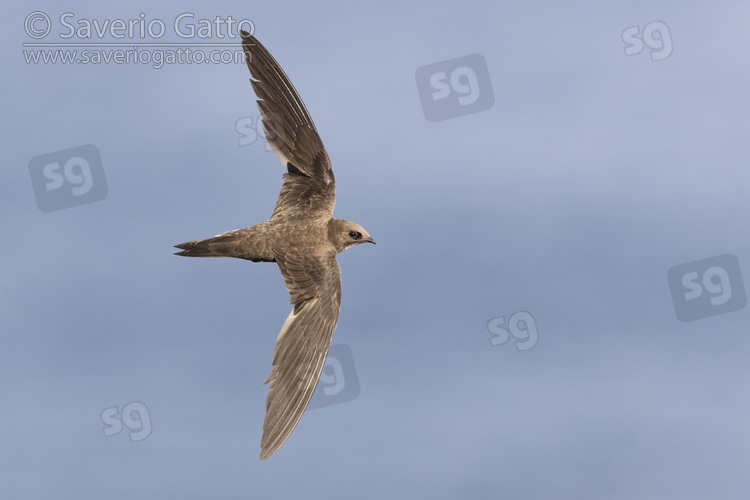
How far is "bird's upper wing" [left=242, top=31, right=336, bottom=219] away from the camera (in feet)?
50.3

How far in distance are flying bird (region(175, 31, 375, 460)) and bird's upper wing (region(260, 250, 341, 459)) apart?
0.02 meters

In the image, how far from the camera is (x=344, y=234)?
15.3 m

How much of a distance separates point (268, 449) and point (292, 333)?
206 centimetres

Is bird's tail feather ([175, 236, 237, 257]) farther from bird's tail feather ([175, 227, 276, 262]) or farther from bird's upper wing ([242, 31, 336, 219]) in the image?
bird's upper wing ([242, 31, 336, 219])

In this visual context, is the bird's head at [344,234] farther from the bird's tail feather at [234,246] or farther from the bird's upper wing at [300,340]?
the bird's tail feather at [234,246]

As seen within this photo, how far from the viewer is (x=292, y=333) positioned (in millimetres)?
14430

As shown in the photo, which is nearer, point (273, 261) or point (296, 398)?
point (296, 398)

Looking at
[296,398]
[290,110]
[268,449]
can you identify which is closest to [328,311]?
[296,398]

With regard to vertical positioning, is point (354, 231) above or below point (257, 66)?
below

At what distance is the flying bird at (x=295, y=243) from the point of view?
549 inches

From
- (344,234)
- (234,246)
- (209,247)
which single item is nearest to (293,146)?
(344,234)

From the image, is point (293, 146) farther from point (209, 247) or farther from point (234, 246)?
point (209, 247)

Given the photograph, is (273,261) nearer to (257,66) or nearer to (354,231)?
(354,231)

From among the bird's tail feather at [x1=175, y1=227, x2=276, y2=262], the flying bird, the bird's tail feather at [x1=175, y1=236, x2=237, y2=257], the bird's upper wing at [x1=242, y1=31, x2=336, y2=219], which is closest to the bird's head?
the flying bird
